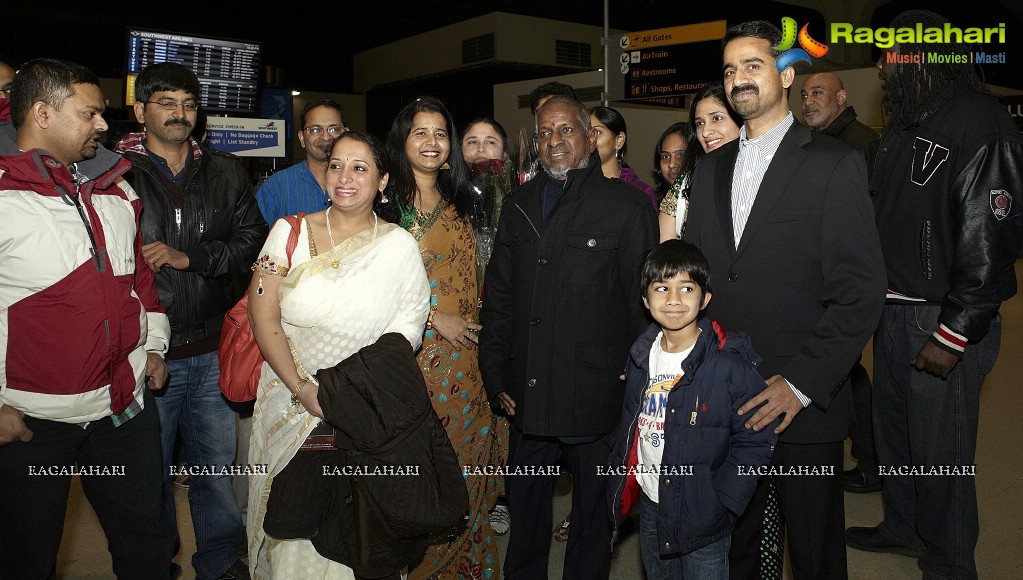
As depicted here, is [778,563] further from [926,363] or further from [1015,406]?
[1015,406]

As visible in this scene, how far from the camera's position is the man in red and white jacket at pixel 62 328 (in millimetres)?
2053

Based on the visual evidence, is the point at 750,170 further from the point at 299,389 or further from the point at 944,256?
the point at 299,389

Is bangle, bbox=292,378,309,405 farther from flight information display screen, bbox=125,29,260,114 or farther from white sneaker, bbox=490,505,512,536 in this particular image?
flight information display screen, bbox=125,29,260,114

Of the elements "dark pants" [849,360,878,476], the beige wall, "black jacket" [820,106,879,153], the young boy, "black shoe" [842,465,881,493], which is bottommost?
"black shoe" [842,465,881,493]

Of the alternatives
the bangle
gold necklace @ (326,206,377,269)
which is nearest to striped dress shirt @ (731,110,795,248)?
gold necklace @ (326,206,377,269)

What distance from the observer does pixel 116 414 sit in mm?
2244

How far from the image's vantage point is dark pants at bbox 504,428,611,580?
8.36ft

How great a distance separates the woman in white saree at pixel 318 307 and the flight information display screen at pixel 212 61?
3329 millimetres

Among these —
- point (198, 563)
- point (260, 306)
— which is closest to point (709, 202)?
point (260, 306)

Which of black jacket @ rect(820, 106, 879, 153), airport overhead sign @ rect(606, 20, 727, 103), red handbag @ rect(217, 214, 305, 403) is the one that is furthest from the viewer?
airport overhead sign @ rect(606, 20, 727, 103)

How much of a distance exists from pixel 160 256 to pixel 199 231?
24cm

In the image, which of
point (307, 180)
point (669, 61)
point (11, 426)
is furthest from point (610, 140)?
point (11, 426)

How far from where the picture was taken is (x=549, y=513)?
2656mm

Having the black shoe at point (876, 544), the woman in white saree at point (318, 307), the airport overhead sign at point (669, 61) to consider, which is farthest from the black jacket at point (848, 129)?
the woman in white saree at point (318, 307)
